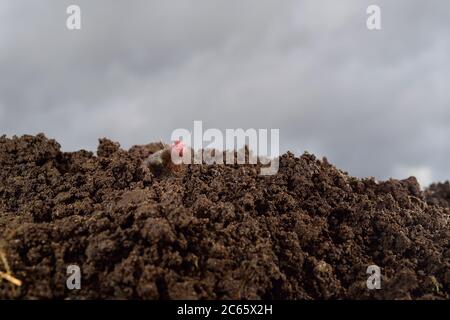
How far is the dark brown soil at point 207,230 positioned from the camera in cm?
365

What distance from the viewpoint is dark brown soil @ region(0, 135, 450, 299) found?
365cm

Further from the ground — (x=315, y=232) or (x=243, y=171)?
(x=243, y=171)

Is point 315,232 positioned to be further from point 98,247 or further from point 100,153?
point 100,153

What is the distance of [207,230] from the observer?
399 cm

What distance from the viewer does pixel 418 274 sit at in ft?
13.9

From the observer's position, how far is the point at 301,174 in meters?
4.79
